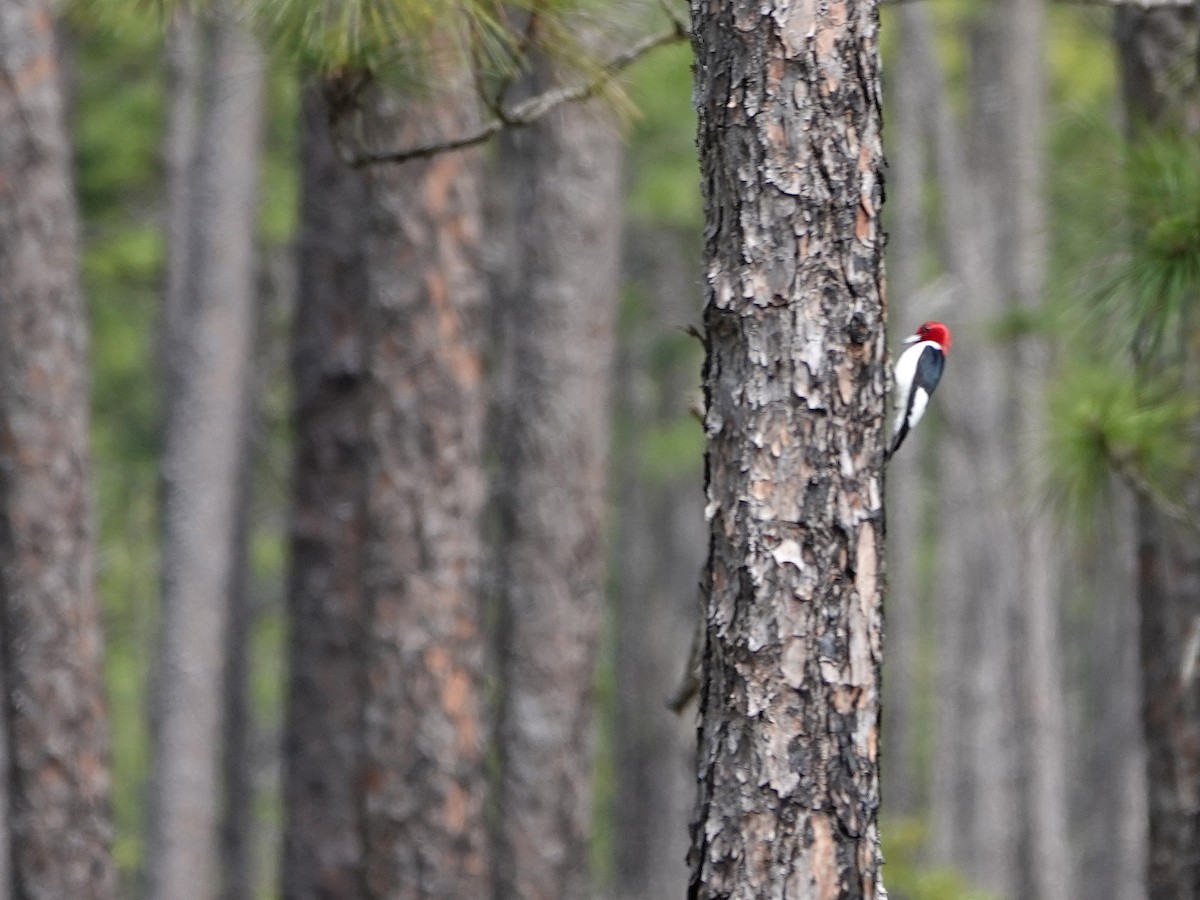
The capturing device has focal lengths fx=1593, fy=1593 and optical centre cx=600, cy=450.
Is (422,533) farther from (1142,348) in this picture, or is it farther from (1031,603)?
(1031,603)

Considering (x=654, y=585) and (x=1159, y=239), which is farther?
(x=654, y=585)

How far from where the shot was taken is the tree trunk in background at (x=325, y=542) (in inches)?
302

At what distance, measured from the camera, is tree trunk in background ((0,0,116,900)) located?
5.97 m

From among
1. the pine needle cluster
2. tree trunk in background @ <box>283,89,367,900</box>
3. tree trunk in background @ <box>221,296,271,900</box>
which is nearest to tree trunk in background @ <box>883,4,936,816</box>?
tree trunk in background @ <box>221,296,271,900</box>

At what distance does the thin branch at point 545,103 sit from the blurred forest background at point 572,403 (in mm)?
159

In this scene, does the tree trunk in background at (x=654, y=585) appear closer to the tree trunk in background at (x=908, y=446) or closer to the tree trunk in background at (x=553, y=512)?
the tree trunk in background at (x=908, y=446)

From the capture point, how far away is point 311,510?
780 cm

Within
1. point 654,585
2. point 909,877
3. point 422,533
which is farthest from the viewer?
point 654,585

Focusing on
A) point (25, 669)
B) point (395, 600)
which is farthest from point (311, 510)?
point (25, 669)

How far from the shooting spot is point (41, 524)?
6.00 meters

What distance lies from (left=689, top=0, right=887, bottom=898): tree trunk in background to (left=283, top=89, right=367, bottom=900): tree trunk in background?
4587 millimetres

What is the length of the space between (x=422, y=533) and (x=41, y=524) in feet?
5.04

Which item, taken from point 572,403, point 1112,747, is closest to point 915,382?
point 572,403

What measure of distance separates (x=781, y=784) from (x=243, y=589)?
11.3 m
